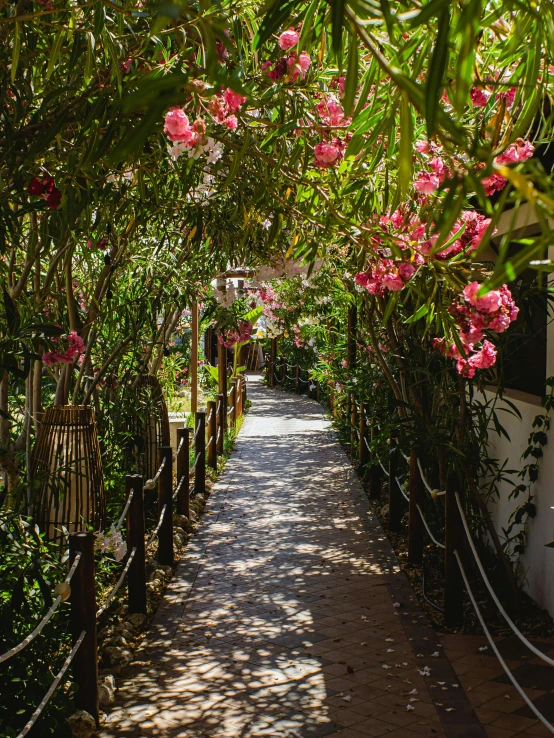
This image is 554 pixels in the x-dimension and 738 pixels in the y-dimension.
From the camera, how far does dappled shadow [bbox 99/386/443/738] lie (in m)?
3.87

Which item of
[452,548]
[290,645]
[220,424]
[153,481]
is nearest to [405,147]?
[452,548]

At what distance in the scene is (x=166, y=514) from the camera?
609 centimetres

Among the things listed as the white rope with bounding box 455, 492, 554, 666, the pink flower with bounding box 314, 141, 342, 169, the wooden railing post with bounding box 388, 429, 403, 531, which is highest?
the pink flower with bounding box 314, 141, 342, 169

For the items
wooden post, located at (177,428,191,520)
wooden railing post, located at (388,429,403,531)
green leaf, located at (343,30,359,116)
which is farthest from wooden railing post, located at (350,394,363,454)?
green leaf, located at (343,30,359,116)

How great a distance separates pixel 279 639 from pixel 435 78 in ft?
13.9

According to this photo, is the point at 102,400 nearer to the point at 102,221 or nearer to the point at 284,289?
the point at 102,221

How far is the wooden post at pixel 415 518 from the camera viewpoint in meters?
6.15

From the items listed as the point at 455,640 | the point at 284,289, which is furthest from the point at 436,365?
the point at 284,289

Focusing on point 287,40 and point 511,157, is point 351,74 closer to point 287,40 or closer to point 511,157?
point 287,40

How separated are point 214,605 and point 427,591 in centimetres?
149

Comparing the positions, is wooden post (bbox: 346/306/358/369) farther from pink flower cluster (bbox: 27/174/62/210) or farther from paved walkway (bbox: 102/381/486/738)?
pink flower cluster (bbox: 27/174/62/210)

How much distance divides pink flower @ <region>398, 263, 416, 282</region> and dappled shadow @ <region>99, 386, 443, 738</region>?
2.08m

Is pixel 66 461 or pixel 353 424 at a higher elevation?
pixel 66 461

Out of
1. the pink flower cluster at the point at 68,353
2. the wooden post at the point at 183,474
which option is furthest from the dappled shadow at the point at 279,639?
the pink flower cluster at the point at 68,353
